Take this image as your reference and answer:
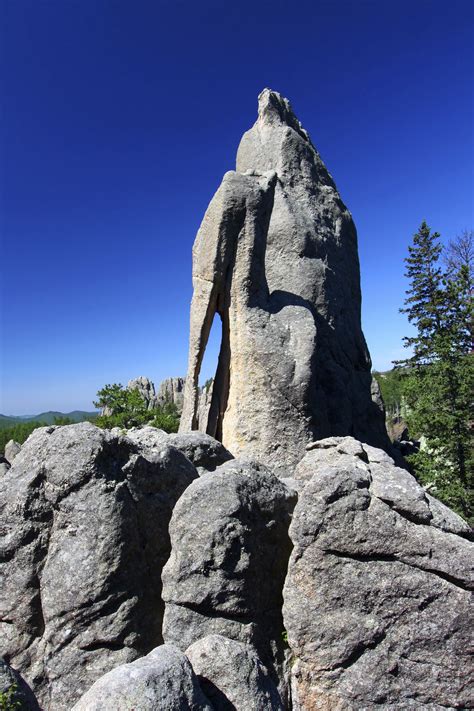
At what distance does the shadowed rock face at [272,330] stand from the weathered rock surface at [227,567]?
596 centimetres

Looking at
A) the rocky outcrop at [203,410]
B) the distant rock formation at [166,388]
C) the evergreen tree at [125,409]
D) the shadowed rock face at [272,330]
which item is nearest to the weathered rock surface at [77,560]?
the shadowed rock face at [272,330]

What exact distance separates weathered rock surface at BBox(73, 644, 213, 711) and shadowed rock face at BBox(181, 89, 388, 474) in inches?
322

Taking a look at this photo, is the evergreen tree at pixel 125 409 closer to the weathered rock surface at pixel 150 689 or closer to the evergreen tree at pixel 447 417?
the evergreen tree at pixel 447 417

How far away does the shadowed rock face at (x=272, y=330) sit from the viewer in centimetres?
1349

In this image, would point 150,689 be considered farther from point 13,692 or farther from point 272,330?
point 272,330

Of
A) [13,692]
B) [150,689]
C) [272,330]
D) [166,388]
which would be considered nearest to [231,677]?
[150,689]

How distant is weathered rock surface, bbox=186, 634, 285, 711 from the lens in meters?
5.60

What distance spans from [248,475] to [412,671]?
11.4 feet

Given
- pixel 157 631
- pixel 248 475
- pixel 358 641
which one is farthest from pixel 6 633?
pixel 358 641

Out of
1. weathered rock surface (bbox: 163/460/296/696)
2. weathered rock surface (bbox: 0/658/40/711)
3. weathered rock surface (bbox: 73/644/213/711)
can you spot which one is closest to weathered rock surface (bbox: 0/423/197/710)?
weathered rock surface (bbox: 163/460/296/696)

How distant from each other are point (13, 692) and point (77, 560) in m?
1.91

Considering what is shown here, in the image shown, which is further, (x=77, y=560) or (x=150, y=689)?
(x=77, y=560)

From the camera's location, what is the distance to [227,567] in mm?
6801

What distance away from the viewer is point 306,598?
6551mm
